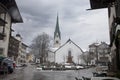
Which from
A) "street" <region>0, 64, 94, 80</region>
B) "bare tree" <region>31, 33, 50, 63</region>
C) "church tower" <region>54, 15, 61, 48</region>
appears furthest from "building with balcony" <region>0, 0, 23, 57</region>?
"church tower" <region>54, 15, 61, 48</region>

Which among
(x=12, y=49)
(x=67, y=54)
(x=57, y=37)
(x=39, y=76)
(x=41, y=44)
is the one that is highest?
(x=57, y=37)

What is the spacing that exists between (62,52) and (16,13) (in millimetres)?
56685

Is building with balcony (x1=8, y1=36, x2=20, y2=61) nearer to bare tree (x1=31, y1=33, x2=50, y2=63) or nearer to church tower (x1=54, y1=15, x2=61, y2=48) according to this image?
bare tree (x1=31, y1=33, x2=50, y2=63)

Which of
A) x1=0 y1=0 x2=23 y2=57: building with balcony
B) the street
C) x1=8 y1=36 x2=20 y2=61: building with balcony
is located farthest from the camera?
x1=8 y1=36 x2=20 y2=61: building with balcony

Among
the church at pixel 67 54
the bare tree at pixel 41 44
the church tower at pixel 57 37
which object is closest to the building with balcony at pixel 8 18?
the bare tree at pixel 41 44

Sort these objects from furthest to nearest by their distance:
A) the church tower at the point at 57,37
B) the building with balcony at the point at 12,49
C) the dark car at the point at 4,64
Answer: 1. the church tower at the point at 57,37
2. the building with balcony at the point at 12,49
3. the dark car at the point at 4,64

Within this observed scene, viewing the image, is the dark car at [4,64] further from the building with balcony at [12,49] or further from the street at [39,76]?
the building with balcony at [12,49]

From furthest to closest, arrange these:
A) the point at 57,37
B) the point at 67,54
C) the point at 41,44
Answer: the point at 57,37 < the point at 67,54 < the point at 41,44

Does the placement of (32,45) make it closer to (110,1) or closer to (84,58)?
(84,58)

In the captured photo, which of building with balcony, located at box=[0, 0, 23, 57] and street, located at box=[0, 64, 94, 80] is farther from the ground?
building with balcony, located at box=[0, 0, 23, 57]

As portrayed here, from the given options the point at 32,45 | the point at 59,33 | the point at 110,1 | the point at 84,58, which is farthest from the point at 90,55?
the point at 110,1

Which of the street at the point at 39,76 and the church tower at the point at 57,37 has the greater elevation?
the church tower at the point at 57,37

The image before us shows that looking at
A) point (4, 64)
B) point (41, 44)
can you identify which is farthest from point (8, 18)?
point (41, 44)

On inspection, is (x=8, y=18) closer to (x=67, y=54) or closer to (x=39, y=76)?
(x=39, y=76)
